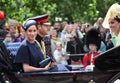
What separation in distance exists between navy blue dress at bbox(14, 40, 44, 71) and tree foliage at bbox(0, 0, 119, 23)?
11.7m

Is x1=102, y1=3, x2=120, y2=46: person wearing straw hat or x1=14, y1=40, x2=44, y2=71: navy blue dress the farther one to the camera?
x1=14, y1=40, x2=44, y2=71: navy blue dress

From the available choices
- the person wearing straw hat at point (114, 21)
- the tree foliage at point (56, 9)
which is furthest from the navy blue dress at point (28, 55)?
the tree foliage at point (56, 9)

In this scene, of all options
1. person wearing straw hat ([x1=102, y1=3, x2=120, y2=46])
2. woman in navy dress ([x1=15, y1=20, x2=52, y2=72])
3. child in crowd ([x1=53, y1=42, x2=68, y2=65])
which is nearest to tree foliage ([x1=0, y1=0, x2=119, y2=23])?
child in crowd ([x1=53, y1=42, x2=68, y2=65])

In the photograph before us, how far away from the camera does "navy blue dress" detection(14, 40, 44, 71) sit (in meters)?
7.90

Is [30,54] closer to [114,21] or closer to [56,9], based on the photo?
[114,21]

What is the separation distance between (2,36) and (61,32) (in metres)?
9.84

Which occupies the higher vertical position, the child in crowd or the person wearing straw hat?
the person wearing straw hat

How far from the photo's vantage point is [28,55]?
7941mm

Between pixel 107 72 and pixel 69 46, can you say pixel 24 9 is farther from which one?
pixel 107 72

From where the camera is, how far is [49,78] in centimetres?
745

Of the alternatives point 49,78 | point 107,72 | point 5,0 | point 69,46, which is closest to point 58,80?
point 49,78

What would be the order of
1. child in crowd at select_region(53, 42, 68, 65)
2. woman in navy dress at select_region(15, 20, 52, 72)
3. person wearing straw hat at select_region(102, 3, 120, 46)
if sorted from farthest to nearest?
child in crowd at select_region(53, 42, 68, 65) < woman in navy dress at select_region(15, 20, 52, 72) < person wearing straw hat at select_region(102, 3, 120, 46)

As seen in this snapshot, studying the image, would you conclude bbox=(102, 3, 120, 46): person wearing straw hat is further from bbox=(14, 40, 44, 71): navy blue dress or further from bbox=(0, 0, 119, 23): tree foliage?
bbox=(0, 0, 119, 23): tree foliage

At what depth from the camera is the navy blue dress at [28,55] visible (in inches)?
311
